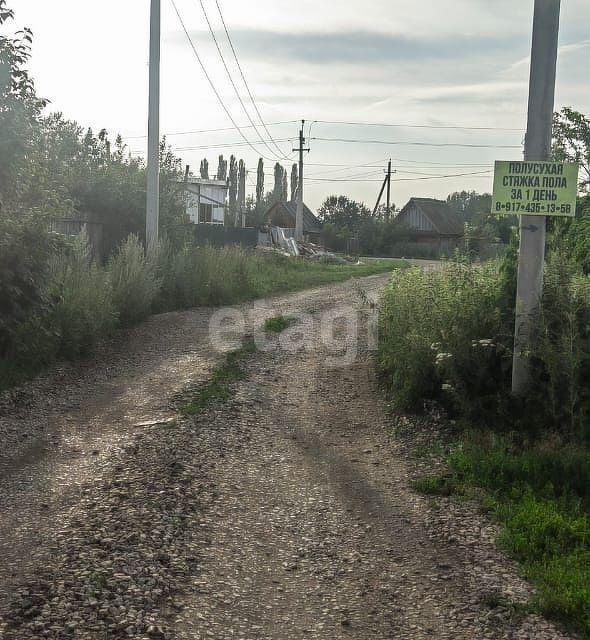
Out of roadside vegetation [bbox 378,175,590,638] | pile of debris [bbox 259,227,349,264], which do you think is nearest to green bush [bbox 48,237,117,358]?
roadside vegetation [bbox 378,175,590,638]

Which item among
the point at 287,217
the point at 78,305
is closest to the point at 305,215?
the point at 287,217

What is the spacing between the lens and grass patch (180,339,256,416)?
26.6 ft

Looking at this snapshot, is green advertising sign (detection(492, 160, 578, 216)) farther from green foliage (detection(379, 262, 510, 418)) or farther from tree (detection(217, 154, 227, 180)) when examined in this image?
tree (detection(217, 154, 227, 180))

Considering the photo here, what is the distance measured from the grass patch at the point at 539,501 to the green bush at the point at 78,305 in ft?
18.5

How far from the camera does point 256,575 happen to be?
4477 millimetres

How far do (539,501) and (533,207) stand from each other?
286cm

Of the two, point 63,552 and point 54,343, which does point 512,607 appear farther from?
point 54,343

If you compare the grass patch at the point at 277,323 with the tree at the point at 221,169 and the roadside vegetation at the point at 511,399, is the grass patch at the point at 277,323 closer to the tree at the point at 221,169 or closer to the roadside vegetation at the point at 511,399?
the roadside vegetation at the point at 511,399

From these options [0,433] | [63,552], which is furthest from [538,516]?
[0,433]

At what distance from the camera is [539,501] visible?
18.2ft

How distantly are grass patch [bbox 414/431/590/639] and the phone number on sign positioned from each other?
2.06 meters

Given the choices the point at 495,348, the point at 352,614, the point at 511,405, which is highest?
the point at 495,348

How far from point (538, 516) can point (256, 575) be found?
6.36ft

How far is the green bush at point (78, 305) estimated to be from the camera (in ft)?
33.8
